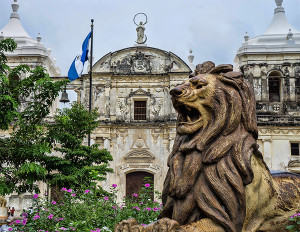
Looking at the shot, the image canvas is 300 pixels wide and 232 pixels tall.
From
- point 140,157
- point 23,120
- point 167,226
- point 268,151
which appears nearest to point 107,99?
point 140,157

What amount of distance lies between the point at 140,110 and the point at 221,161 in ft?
56.8

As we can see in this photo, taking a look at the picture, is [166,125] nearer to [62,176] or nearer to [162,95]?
[162,95]

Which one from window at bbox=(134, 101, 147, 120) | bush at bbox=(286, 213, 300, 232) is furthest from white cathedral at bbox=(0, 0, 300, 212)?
bush at bbox=(286, 213, 300, 232)

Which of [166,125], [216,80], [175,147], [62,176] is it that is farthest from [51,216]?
[166,125]

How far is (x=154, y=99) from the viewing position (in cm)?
1983

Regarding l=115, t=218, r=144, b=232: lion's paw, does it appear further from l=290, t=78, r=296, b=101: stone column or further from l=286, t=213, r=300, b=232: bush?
l=290, t=78, r=296, b=101: stone column

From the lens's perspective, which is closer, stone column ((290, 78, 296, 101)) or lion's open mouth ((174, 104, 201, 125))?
lion's open mouth ((174, 104, 201, 125))

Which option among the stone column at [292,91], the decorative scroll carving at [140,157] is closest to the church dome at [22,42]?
the decorative scroll carving at [140,157]

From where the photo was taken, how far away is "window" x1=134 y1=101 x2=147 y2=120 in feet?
65.2

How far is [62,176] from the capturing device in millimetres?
11938

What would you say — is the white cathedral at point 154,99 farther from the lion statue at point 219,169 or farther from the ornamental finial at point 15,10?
A: the lion statue at point 219,169

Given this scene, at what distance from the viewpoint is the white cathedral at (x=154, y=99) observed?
19141 mm

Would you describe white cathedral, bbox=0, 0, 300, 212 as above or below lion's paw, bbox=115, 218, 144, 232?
above

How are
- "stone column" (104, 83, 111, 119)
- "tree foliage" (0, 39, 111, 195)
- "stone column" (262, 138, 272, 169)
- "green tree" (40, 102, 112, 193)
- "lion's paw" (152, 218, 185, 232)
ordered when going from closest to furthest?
"lion's paw" (152, 218, 185, 232) < "tree foliage" (0, 39, 111, 195) < "green tree" (40, 102, 112, 193) < "stone column" (262, 138, 272, 169) < "stone column" (104, 83, 111, 119)
